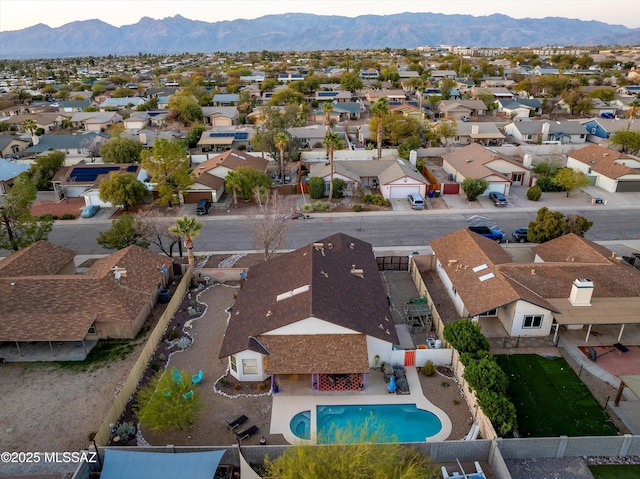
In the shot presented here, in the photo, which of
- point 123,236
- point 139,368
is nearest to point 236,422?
point 139,368

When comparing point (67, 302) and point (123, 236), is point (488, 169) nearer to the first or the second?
point (123, 236)

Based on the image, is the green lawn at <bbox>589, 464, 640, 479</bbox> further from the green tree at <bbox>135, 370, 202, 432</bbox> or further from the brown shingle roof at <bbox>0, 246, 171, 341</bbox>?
the brown shingle roof at <bbox>0, 246, 171, 341</bbox>

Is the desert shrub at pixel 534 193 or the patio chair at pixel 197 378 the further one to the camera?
the desert shrub at pixel 534 193

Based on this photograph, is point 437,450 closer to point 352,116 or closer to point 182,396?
point 182,396

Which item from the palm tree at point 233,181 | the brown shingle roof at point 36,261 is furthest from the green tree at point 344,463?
the palm tree at point 233,181

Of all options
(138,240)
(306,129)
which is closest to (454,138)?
(306,129)

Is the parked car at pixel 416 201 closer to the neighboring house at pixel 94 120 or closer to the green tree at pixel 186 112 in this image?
the green tree at pixel 186 112
